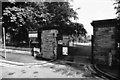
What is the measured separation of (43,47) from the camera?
9508 mm

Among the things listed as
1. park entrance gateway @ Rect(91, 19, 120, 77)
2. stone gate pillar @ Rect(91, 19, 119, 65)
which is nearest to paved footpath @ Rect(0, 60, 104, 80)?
park entrance gateway @ Rect(91, 19, 120, 77)

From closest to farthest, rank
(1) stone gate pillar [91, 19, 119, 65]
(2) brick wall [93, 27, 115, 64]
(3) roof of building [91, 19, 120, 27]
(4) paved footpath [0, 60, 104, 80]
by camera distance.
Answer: (4) paved footpath [0, 60, 104, 80], (3) roof of building [91, 19, 120, 27], (1) stone gate pillar [91, 19, 119, 65], (2) brick wall [93, 27, 115, 64]

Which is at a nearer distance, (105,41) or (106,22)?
(106,22)

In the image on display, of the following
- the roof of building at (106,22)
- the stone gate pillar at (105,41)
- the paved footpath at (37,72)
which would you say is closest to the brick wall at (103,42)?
the stone gate pillar at (105,41)

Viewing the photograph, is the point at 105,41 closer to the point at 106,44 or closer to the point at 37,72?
the point at 106,44

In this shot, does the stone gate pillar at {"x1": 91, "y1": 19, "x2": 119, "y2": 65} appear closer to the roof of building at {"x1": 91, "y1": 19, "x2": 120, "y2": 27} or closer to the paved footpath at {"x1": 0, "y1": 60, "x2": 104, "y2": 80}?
the roof of building at {"x1": 91, "y1": 19, "x2": 120, "y2": 27}

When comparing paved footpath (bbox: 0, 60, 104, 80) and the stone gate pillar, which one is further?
the stone gate pillar

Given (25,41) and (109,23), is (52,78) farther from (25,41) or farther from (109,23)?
(25,41)

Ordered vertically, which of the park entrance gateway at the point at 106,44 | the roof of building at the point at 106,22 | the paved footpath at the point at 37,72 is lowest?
the paved footpath at the point at 37,72

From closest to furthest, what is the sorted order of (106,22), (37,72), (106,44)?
(37,72) < (106,22) < (106,44)

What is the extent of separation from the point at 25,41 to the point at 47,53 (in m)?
5.65

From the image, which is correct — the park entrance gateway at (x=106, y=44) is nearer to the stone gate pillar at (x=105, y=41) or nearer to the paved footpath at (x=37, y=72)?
the stone gate pillar at (x=105, y=41)

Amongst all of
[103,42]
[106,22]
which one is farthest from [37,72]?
[106,22]

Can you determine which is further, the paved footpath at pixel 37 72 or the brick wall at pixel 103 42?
the brick wall at pixel 103 42
